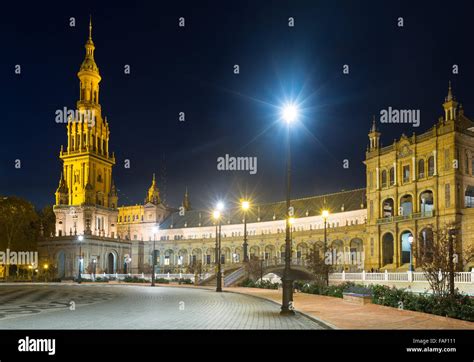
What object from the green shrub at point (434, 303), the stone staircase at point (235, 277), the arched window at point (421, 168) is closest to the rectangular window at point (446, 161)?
the arched window at point (421, 168)

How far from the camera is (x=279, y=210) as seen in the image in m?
115

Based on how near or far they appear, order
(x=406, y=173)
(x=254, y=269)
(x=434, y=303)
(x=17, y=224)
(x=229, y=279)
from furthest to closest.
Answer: (x=17, y=224) < (x=406, y=173) < (x=254, y=269) < (x=229, y=279) < (x=434, y=303)

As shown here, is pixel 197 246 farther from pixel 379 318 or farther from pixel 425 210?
pixel 379 318

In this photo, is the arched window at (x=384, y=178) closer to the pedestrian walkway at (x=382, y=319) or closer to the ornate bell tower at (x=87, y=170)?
the pedestrian walkway at (x=382, y=319)

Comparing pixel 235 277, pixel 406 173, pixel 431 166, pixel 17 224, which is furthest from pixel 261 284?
pixel 17 224

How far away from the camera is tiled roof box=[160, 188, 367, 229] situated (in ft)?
322

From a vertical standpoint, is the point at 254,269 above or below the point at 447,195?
below

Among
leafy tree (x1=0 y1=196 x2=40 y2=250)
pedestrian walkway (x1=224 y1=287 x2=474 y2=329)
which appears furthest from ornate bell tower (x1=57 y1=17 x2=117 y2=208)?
pedestrian walkway (x1=224 y1=287 x2=474 y2=329)

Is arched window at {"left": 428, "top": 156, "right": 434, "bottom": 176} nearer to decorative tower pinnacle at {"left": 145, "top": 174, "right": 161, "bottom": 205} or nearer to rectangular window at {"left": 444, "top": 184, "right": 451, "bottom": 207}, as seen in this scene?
rectangular window at {"left": 444, "top": 184, "right": 451, "bottom": 207}

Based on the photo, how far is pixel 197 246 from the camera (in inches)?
4727

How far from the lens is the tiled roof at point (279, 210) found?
322 feet

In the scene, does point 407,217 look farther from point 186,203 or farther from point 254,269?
point 186,203
